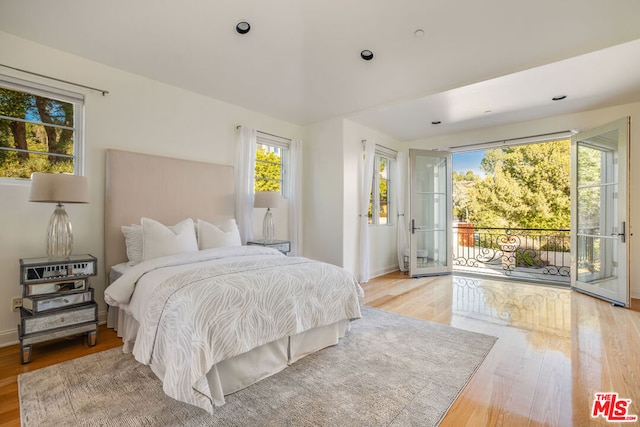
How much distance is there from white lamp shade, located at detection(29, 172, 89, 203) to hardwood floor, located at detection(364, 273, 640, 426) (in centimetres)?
313

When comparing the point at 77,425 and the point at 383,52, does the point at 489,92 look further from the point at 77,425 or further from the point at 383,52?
the point at 77,425

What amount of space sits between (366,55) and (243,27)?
4.11 ft

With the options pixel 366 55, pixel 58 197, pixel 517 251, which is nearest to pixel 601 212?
pixel 517 251

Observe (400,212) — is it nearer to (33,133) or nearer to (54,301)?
(54,301)

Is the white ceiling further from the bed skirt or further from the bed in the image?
the bed skirt

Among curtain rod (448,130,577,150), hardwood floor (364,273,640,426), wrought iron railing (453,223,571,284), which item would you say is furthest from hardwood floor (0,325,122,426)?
wrought iron railing (453,223,571,284)

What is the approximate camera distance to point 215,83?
3.62 meters

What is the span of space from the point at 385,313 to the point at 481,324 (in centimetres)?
97

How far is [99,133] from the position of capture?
307 cm

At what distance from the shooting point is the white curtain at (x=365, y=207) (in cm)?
493

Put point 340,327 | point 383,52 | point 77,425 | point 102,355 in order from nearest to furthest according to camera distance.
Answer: point 77,425 → point 102,355 → point 340,327 → point 383,52

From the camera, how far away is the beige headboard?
3047 mm

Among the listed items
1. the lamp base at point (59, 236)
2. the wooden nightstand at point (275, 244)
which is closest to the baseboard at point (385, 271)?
the wooden nightstand at point (275, 244)

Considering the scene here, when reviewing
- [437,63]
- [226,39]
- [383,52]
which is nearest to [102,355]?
[226,39]
